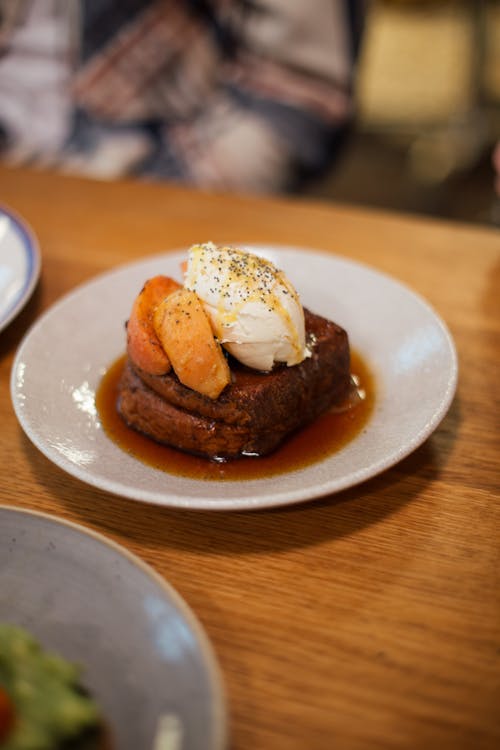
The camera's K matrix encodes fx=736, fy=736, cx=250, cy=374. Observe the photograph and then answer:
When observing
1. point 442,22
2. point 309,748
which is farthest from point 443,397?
point 442,22

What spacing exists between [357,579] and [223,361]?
0.39 m

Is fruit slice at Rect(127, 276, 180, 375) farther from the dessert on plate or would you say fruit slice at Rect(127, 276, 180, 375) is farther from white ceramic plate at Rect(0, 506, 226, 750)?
white ceramic plate at Rect(0, 506, 226, 750)

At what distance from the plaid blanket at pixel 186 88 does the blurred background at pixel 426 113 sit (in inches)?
45.8

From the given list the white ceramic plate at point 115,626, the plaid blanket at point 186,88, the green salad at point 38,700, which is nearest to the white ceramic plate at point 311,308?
the white ceramic plate at point 115,626

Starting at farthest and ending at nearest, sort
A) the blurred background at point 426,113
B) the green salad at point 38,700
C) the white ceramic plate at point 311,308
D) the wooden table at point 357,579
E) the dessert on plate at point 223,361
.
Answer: the blurred background at point 426,113
the dessert on plate at point 223,361
the white ceramic plate at point 311,308
the wooden table at point 357,579
the green salad at point 38,700

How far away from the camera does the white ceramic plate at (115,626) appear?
28.5 inches

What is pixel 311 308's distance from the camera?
1.46 meters

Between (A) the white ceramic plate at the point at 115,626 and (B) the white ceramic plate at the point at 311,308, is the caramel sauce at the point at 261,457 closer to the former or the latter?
(B) the white ceramic plate at the point at 311,308

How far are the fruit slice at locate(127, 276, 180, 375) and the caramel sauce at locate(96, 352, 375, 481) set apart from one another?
0.40ft

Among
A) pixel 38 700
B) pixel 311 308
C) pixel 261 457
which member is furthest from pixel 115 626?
pixel 311 308

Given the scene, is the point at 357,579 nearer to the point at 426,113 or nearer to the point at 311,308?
the point at 311,308

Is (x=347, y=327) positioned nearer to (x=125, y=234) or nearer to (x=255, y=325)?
(x=255, y=325)

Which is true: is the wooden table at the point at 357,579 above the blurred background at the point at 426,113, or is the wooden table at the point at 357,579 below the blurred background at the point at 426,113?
above

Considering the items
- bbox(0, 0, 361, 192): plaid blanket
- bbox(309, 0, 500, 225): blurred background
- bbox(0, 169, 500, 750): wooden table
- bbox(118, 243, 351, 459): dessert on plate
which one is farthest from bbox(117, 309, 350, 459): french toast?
bbox(309, 0, 500, 225): blurred background
